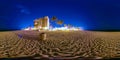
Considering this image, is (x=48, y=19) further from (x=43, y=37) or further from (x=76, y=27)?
(x=43, y=37)

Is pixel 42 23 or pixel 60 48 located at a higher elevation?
pixel 42 23

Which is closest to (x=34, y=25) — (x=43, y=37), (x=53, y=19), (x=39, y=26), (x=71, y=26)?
(x=39, y=26)

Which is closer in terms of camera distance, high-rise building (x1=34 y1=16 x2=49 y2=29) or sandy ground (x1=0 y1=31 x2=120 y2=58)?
sandy ground (x1=0 y1=31 x2=120 y2=58)

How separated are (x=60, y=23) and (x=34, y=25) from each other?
5.69 m

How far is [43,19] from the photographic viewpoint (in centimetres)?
4347

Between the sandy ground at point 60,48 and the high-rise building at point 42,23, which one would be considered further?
the high-rise building at point 42,23

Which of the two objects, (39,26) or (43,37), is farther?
(39,26)

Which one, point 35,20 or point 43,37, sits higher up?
point 35,20

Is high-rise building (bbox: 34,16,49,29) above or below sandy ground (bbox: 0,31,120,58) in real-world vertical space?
above

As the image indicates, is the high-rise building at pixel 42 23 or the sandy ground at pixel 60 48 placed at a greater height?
the high-rise building at pixel 42 23

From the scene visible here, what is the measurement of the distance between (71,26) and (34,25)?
812 centimetres

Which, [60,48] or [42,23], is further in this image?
[42,23]

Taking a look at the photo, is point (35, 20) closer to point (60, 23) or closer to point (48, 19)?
point (48, 19)

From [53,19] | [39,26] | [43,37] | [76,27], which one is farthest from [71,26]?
[43,37]
